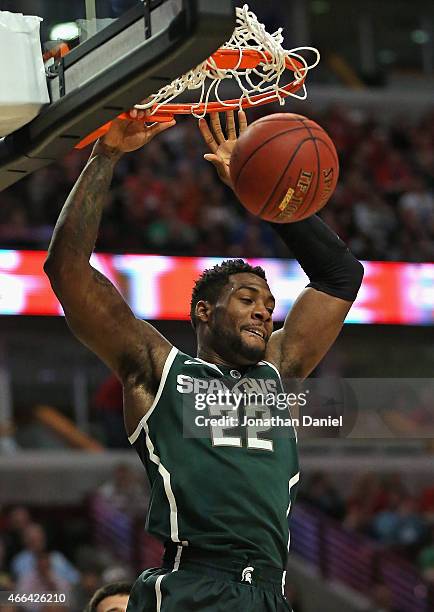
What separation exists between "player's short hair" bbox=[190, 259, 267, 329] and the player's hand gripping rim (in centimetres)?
30

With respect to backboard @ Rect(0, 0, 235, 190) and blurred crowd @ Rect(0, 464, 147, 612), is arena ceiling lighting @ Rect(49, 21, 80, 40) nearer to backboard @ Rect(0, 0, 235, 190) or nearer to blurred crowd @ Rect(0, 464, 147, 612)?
backboard @ Rect(0, 0, 235, 190)

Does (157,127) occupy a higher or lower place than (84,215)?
higher

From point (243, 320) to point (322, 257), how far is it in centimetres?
48

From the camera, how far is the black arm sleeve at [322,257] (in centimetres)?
435

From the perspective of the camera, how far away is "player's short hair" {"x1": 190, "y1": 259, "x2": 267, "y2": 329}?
165 inches

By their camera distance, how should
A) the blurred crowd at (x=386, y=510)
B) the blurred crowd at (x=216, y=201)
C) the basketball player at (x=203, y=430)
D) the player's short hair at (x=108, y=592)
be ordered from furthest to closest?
the blurred crowd at (x=216, y=201) → the blurred crowd at (x=386, y=510) → the player's short hair at (x=108, y=592) → the basketball player at (x=203, y=430)

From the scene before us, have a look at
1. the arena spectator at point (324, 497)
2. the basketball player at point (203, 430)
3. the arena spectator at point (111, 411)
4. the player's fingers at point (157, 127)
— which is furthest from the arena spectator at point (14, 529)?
the player's fingers at point (157, 127)

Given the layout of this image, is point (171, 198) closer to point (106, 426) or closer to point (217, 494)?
point (106, 426)

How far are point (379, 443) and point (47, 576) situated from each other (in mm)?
5126

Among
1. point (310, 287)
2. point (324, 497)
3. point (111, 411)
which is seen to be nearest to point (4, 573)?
point (111, 411)

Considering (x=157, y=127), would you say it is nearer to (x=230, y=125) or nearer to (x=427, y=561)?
(x=230, y=125)

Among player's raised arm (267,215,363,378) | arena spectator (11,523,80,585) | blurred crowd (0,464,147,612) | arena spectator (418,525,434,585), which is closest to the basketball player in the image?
player's raised arm (267,215,363,378)

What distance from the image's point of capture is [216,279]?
4.21 meters

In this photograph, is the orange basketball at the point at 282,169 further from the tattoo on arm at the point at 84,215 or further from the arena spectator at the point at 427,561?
the arena spectator at the point at 427,561
